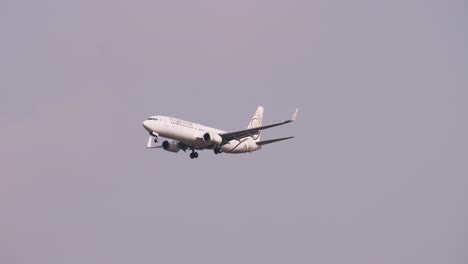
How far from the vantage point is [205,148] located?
10694 centimetres

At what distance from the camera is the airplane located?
103 m

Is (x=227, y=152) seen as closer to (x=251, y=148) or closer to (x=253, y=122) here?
(x=251, y=148)

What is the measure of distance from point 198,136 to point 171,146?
5.09 meters

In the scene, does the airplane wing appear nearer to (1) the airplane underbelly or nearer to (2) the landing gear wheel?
(1) the airplane underbelly

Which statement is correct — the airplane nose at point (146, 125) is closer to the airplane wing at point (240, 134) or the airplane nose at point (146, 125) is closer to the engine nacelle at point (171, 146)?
the engine nacelle at point (171, 146)

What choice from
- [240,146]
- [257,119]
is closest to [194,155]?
[240,146]

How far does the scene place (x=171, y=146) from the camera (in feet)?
357

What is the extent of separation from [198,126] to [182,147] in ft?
13.0

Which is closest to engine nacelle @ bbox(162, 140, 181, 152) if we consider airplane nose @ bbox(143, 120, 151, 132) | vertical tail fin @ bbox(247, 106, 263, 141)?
airplane nose @ bbox(143, 120, 151, 132)

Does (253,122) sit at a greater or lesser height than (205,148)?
greater

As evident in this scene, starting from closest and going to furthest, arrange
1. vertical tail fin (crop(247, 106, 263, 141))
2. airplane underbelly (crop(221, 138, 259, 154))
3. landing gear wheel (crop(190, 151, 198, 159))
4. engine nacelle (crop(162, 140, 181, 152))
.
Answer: engine nacelle (crop(162, 140, 181, 152))
airplane underbelly (crop(221, 138, 259, 154))
landing gear wheel (crop(190, 151, 198, 159))
vertical tail fin (crop(247, 106, 263, 141))

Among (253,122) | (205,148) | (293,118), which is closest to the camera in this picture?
(293,118)

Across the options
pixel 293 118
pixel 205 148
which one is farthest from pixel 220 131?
pixel 293 118

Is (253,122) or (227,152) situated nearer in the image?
(227,152)
